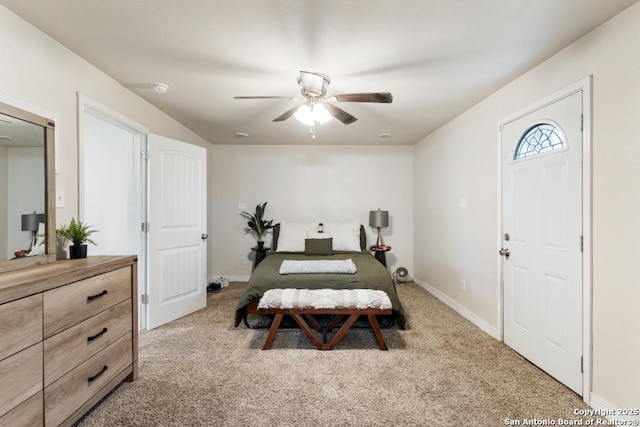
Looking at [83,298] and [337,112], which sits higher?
[337,112]

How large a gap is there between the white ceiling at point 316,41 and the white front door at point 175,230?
65cm

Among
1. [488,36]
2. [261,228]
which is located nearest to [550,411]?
[488,36]

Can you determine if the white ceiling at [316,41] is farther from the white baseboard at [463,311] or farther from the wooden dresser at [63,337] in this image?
the white baseboard at [463,311]

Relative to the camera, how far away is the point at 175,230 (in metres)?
3.26

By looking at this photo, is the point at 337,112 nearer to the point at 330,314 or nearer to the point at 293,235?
the point at 330,314

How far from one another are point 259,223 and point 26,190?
125 inches

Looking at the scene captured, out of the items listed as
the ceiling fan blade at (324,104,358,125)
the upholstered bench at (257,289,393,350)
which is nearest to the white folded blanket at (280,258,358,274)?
the upholstered bench at (257,289,393,350)

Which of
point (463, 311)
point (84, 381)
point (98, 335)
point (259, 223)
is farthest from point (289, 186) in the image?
point (84, 381)

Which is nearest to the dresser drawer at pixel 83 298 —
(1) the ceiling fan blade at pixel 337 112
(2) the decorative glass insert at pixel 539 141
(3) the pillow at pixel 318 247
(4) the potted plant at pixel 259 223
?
(1) the ceiling fan blade at pixel 337 112

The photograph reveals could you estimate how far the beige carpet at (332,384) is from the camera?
5.61 ft

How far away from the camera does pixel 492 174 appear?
2.82 m

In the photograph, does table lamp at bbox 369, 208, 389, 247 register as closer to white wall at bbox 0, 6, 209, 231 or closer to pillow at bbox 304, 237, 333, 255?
pillow at bbox 304, 237, 333, 255

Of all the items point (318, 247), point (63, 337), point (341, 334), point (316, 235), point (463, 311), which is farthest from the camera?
point (316, 235)

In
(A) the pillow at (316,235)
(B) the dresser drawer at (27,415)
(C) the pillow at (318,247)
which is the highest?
(A) the pillow at (316,235)
